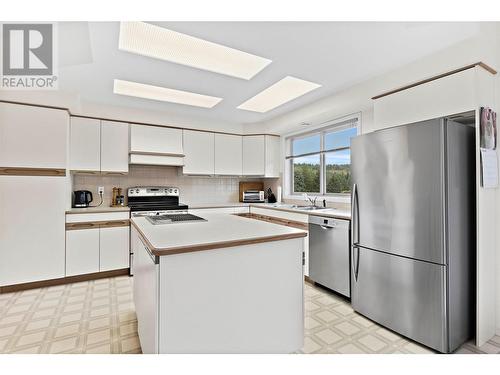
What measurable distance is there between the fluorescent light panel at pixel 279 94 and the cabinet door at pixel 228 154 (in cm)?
82

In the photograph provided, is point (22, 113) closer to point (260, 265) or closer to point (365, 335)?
point (260, 265)

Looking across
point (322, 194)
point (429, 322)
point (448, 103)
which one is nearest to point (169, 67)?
point (448, 103)

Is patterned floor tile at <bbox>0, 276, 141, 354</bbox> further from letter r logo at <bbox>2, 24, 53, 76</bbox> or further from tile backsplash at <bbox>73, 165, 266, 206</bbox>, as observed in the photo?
letter r logo at <bbox>2, 24, 53, 76</bbox>

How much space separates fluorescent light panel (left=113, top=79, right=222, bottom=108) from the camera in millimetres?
3199

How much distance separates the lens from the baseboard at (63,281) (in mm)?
2988

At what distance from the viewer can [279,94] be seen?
345 centimetres

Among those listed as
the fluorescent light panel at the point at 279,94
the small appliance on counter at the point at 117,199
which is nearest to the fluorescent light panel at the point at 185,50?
the fluorescent light panel at the point at 279,94

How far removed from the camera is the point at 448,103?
2137 mm

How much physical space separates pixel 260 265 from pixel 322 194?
2740 mm

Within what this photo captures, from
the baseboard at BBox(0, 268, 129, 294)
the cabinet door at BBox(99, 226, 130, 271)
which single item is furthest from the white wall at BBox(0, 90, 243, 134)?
the baseboard at BBox(0, 268, 129, 294)

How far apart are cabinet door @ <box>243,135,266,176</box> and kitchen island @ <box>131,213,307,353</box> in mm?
2996

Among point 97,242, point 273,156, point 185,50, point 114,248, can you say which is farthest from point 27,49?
point 273,156

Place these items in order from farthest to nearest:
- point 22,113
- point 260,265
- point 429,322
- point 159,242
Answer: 1. point 22,113
2. point 429,322
3. point 260,265
4. point 159,242

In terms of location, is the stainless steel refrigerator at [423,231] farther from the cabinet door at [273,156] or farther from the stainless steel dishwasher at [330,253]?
the cabinet door at [273,156]
